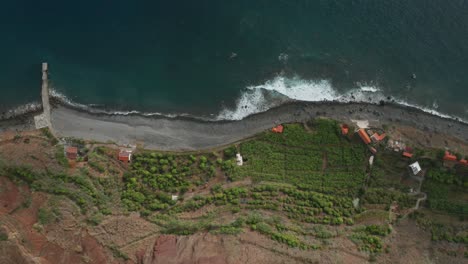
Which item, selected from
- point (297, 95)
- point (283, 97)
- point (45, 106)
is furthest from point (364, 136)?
→ point (45, 106)

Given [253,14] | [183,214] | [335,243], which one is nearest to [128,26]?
[253,14]

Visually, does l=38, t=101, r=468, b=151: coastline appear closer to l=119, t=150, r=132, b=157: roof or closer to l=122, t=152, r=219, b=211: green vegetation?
l=119, t=150, r=132, b=157: roof

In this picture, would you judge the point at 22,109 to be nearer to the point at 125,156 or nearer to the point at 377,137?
the point at 125,156

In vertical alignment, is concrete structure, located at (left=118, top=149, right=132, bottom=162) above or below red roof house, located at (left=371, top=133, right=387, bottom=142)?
below

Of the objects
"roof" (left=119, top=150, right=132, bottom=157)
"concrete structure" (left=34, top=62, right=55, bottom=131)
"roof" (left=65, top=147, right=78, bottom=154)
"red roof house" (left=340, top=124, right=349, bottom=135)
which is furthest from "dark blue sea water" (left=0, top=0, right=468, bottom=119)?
"roof" (left=65, top=147, right=78, bottom=154)

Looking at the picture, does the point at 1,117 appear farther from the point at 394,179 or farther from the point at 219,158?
the point at 394,179

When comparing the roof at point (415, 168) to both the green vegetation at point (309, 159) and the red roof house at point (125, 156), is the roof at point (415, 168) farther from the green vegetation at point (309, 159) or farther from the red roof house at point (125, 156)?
the red roof house at point (125, 156)
